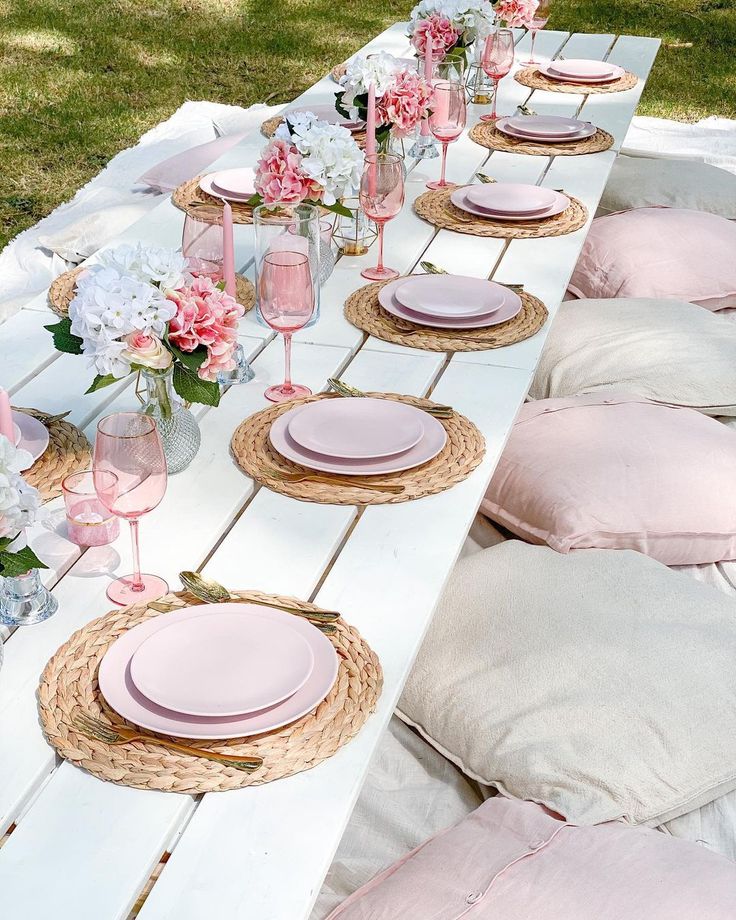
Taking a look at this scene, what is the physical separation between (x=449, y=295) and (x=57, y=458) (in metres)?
0.84

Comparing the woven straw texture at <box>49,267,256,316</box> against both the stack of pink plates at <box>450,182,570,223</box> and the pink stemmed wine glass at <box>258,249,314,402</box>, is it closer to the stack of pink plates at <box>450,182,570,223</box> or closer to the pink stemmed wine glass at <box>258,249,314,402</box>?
the pink stemmed wine glass at <box>258,249,314,402</box>

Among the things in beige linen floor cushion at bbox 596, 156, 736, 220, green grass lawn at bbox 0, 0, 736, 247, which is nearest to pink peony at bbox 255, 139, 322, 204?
beige linen floor cushion at bbox 596, 156, 736, 220

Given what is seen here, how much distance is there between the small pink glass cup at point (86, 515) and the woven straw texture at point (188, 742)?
19cm

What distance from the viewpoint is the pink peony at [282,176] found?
2.10m

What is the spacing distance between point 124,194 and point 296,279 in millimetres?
2499

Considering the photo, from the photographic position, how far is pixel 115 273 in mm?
1492

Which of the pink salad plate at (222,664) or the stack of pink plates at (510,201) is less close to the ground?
the pink salad plate at (222,664)

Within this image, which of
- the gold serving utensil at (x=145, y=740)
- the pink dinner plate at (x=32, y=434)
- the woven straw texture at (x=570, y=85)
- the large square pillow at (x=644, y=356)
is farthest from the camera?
the woven straw texture at (x=570, y=85)

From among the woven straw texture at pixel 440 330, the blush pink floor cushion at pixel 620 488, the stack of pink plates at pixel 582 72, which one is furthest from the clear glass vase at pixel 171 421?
the stack of pink plates at pixel 582 72

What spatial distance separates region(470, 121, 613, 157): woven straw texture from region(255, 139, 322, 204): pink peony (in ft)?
3.69

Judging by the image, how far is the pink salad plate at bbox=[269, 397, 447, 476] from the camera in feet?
5.36

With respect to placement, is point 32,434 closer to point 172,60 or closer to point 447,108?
point 447,108

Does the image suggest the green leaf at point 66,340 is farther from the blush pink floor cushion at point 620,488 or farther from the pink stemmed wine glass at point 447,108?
the pink stemmed wine glass at point 447,108

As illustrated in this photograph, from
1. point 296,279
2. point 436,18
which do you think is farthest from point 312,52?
point 296,279
